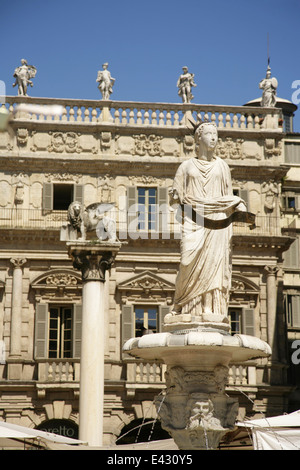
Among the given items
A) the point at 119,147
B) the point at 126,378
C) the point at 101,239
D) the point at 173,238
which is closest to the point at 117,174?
the point at 119,147

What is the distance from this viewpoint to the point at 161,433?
3422cm

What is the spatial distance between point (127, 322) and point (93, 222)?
11.4 m

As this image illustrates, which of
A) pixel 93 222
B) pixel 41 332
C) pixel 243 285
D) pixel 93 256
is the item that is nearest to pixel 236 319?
pixel 243 285

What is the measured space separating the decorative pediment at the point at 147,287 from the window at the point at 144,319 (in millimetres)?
516

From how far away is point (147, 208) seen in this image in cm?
3594

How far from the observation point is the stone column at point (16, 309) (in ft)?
112

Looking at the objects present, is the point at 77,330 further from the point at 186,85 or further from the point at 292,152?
the point at 292,152

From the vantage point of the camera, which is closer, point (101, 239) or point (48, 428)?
point (101, 239)

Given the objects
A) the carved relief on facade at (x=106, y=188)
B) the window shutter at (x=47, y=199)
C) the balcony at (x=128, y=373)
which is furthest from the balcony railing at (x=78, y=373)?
the carved relief on facade at (x=106, y=188)

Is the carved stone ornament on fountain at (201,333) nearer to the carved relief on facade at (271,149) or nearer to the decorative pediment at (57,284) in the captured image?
the decorative pediment at (57,284)

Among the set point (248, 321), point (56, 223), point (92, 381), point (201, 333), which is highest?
point (56, 223)
